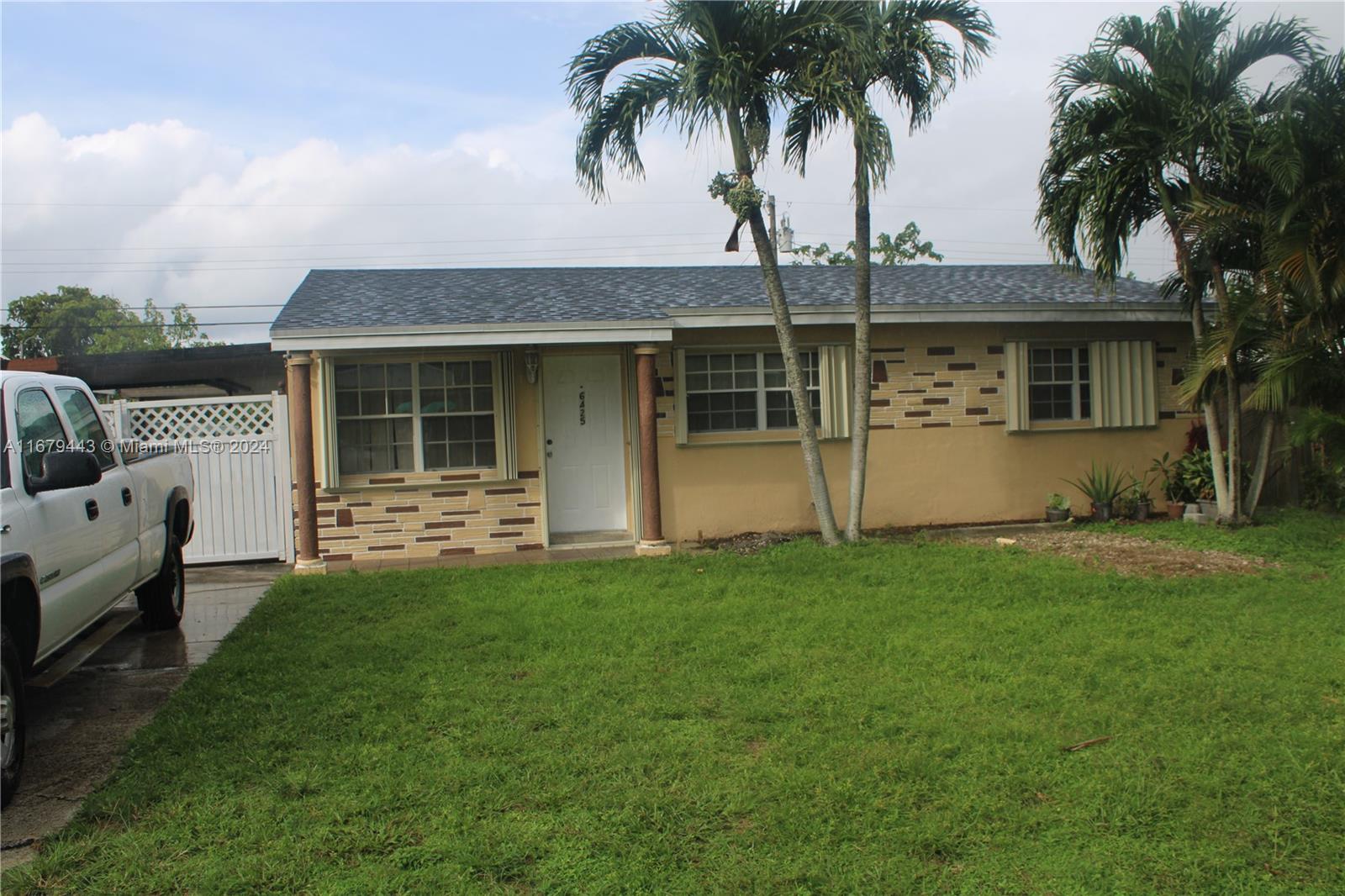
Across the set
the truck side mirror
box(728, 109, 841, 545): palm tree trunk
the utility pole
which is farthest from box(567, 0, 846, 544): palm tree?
the utility pole

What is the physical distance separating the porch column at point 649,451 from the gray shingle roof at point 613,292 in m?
A: 0.51

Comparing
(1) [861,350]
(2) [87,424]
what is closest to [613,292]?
(1) [861,350]

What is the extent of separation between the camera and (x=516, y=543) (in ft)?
36.4

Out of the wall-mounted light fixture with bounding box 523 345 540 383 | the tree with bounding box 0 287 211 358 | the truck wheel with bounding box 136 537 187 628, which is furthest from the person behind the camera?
the tree with bounding box 0 287 211 358

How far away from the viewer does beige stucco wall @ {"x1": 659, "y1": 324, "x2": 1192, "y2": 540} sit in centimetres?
1140

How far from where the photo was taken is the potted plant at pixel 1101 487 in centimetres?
1195

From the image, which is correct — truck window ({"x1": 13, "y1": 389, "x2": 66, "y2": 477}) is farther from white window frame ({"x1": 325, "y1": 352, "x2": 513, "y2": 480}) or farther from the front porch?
white window frame ({"x1": 325, "y1": 352, "x2": 513, "y2": 480})

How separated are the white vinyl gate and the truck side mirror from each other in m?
6.33

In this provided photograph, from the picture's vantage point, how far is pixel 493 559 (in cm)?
1055

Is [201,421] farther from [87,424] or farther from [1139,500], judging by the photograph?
[1139,500]

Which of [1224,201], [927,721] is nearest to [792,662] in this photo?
[927,721]

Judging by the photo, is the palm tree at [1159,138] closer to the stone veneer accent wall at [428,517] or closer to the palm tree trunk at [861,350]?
the palm tree trunk at [861,350]

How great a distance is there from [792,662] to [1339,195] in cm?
764

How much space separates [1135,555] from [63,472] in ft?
28.1
